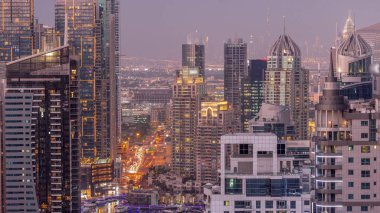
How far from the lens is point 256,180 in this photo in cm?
754

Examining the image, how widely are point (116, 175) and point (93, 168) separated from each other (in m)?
0.88

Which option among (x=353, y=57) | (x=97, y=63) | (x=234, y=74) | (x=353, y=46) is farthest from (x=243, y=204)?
(x=97, y=63)

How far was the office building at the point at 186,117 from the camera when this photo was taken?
22236mm

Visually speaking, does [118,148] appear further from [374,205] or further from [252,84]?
[374,205]

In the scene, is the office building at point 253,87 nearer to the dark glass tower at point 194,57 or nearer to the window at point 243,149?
the dark glass tower at point 194,57

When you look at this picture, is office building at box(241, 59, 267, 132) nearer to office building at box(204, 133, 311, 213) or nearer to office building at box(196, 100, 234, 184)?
office building at box(196, 100, 234, 184)

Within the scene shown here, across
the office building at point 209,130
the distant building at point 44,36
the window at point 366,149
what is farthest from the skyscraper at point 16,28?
the window at point 366,149

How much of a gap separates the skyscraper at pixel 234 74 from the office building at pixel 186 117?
42.5 inches

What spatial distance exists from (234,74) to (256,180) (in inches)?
543

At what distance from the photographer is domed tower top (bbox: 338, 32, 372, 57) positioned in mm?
12102

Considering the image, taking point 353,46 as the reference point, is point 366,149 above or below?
below

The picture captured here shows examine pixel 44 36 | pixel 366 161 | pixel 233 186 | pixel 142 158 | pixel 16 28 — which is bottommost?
pixel 142 158

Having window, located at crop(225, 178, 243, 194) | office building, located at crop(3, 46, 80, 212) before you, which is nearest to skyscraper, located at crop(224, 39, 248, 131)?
office building, located at crop(3, 46, 80, 212)

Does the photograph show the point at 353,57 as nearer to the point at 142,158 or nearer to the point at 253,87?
the point at 253,87
